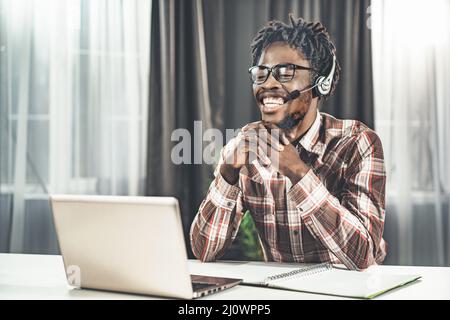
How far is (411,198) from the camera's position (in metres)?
3.16

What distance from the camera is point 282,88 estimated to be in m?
2.74

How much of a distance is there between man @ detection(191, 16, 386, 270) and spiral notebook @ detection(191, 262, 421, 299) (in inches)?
16.9

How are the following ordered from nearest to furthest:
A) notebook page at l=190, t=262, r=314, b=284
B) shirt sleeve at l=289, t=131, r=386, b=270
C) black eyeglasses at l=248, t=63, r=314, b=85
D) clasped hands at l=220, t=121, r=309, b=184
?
notebook page at l=190, t=262, r=314, b=284 → shirt sleeve at l=289, t=131, r=386, b=270 → clasped hands at l=220, t=121, r=309, b=184 → black eyeglasses at l=248, t=63, r=314, b=85

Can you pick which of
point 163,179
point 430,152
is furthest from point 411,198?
point 163,179

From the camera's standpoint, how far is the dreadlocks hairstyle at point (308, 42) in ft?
9.04

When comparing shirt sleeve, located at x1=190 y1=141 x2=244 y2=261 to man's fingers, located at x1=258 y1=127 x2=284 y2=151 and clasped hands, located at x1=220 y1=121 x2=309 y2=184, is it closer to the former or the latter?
clasped hands, located at x1=220 y1=121 x2=309 y2=184

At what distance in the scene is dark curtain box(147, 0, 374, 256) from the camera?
10.6ft

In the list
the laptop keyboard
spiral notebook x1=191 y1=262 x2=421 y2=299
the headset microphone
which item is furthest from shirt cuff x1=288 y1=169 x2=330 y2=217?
the laptop keyboard

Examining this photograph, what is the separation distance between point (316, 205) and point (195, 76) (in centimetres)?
129

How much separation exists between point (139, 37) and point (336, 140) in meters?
1.30

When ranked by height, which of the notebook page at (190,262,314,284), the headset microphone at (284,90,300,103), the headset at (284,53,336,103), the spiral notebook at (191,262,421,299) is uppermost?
the headset at (284,53,336,103)

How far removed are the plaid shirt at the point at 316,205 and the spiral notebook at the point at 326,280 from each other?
424mm

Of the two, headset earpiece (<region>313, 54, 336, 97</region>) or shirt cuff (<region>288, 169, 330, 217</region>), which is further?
headset earpiece (<region>313, 54, 336, 97</region>)

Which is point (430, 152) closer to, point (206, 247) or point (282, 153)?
point (282, 153)
